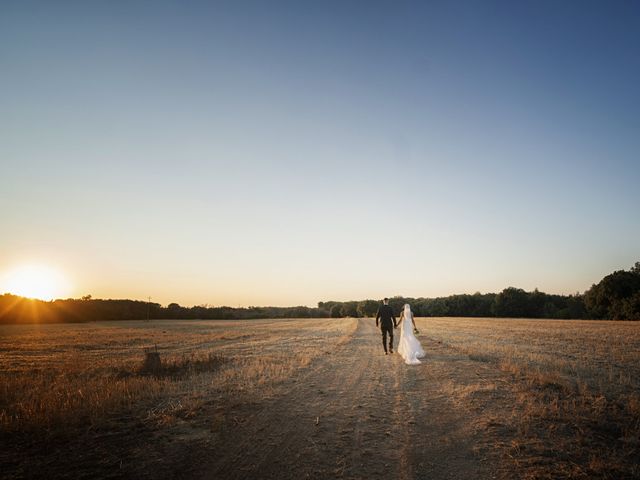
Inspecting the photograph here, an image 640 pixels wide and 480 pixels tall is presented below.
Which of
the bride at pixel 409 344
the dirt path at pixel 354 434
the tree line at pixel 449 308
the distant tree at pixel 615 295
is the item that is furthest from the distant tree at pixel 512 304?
the dirt path at pixel 354 434

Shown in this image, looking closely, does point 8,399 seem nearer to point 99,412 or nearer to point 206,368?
point 99,412

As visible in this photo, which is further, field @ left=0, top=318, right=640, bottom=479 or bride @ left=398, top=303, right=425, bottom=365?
bride @ left=398, top=303, right=425, bottom=365

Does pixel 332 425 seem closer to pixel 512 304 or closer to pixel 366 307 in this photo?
pixel 512 304

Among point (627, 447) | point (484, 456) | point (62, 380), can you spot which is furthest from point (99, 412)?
point (627, 447)

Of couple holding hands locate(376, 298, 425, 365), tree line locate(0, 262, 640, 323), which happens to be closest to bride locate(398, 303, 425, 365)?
couple holding hands locate(376, 298, 425, 365)

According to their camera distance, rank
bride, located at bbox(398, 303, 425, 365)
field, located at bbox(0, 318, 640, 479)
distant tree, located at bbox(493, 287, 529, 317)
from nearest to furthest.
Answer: field, located at bbox(0, 318, 640, 479) → bride, located at bbox(398, 303, 425, 365) → distant tree, located at bbox(493, 287, 529, 317)

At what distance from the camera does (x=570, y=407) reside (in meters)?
7.82

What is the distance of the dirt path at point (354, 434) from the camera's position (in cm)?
521

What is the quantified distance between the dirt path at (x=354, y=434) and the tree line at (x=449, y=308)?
62.7m

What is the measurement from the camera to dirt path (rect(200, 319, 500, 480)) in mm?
5207

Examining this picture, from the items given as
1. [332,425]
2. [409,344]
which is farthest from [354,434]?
[409,344]

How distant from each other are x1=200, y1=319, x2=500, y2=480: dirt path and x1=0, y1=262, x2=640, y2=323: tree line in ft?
206

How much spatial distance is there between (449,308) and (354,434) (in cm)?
11280

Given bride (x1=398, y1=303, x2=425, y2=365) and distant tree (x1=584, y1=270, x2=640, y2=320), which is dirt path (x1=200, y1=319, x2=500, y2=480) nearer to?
bride (x1=398, y1=303, x2=425, y2=365)
